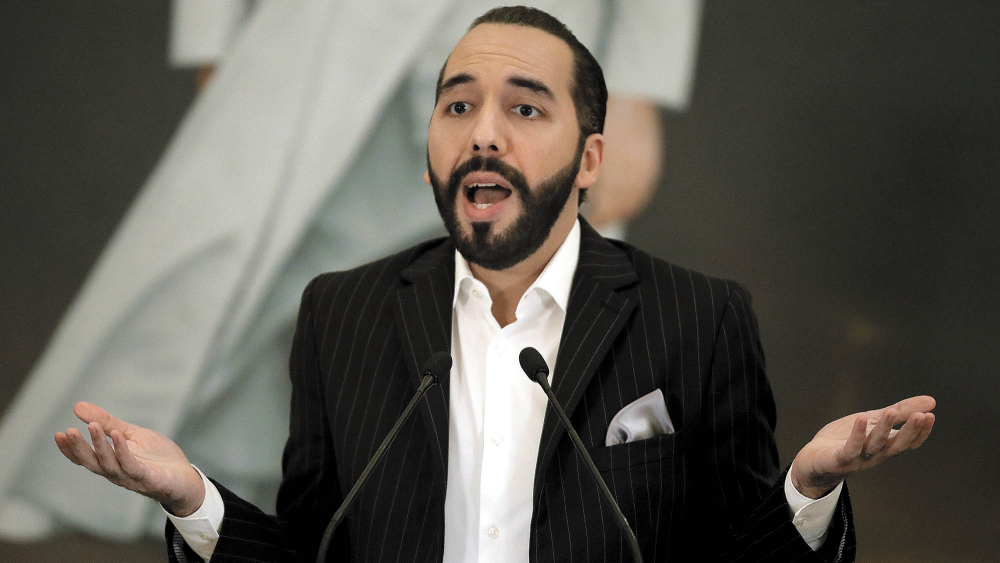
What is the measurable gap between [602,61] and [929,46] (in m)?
0.87

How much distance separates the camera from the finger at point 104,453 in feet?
3.45

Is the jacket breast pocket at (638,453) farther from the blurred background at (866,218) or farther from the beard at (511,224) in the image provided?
the blurred background at (866,218)

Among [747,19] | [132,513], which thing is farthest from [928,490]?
[132,513]

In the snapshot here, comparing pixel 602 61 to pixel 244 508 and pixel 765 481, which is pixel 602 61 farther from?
pixel 244 508

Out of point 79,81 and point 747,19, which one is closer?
point 747,19

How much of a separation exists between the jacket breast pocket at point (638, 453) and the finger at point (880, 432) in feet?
1.27

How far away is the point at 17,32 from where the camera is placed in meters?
2.27

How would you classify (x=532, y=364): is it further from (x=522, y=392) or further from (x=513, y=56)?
(x=513, y=56)

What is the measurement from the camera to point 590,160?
165 cm

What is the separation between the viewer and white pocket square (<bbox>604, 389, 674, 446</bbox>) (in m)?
1.39

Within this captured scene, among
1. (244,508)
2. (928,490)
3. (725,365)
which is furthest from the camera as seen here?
(928,490)

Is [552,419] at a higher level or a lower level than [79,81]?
lower

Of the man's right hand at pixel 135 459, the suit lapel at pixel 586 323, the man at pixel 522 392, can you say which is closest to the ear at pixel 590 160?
the man at pixel 522 392

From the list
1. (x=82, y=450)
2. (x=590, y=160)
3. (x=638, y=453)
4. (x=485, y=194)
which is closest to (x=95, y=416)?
(x=82, y=450)
